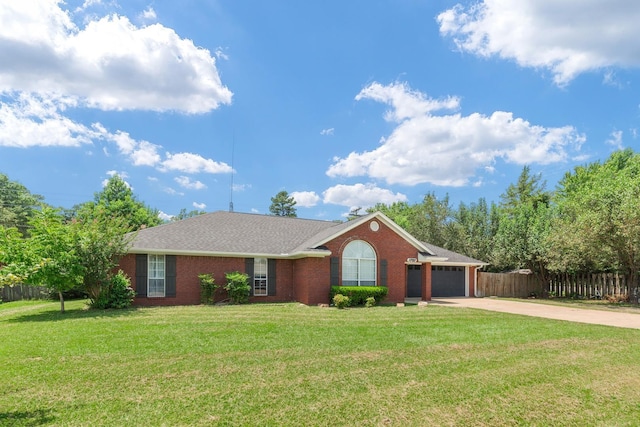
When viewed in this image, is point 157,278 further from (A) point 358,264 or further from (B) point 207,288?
(A) point 358,264

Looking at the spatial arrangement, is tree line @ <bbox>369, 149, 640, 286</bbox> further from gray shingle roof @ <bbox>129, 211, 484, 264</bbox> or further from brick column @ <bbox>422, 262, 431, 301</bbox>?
gray shingle roof @ <bbox>129, 211, 484, 264</bbox>

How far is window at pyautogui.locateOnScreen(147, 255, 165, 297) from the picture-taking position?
1655cm

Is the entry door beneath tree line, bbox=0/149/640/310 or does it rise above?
beneath

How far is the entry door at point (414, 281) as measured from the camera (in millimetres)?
23047

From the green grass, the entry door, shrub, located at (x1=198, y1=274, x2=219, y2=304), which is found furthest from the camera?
the entry door

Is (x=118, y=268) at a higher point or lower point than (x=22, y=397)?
higher

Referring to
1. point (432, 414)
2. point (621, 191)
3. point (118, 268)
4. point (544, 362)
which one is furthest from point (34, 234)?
point (621, 191)

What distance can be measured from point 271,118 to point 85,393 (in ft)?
Result: 59.1

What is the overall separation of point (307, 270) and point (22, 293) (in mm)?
16746

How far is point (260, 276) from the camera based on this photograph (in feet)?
61.1

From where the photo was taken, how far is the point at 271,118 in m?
21.6

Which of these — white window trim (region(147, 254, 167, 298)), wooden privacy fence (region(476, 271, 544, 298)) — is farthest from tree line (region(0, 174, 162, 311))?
wooden privacy fence (region(476, 271, 544, 298))

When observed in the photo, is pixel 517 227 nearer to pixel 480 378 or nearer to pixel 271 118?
pixel 271 118

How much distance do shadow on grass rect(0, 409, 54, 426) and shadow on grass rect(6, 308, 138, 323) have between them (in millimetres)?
8470
